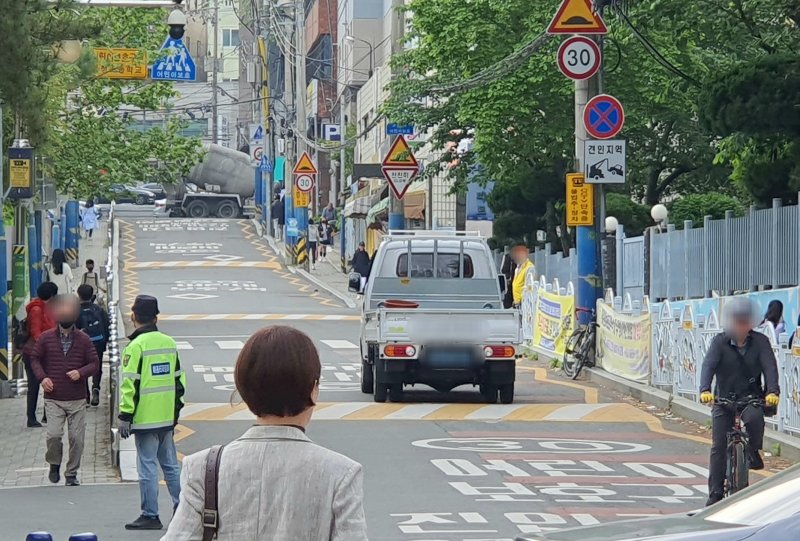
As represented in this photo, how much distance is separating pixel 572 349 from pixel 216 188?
57.4 metres

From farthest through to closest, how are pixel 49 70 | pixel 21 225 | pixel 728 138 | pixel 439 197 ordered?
pixel 439 197, pixel 21 225, pixel 728 138, pixel 49 70

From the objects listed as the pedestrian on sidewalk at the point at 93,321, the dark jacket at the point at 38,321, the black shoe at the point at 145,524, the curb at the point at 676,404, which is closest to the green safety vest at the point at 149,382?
the black shoe at the point at 145,524

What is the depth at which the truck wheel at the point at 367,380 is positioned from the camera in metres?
21.7

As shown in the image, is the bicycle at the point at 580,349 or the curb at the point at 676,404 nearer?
the curb at the point at 676,404

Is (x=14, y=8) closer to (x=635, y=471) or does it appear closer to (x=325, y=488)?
(x=635, y=471)

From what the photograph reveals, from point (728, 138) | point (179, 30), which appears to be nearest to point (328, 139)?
point (179, 30)

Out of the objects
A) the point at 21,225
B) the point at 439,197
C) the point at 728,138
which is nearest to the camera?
the point at 728,138

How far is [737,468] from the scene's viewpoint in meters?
12.2

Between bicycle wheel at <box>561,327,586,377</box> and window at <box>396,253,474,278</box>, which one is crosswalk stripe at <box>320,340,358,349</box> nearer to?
bicycle wheel at <box>561,327,586,377</box>

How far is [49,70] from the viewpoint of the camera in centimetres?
1873

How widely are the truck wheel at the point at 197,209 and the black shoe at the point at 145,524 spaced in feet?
217

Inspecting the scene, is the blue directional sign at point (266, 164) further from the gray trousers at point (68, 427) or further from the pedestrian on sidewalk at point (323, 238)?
the gray trousers at point (68, 427)

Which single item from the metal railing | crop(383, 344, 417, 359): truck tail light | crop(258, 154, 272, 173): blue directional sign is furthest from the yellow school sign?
crop(258, 154, 272, 173): blue directional sign

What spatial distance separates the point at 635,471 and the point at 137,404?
5204mm
